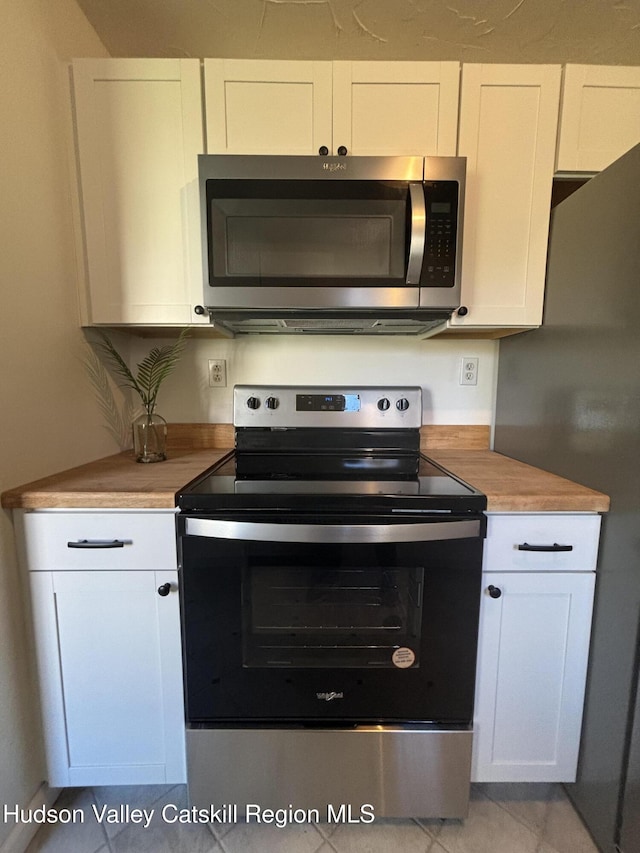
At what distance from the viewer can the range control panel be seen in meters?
1.45

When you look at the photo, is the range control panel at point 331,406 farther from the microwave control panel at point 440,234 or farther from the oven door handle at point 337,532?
the oven door handle at point 337,532

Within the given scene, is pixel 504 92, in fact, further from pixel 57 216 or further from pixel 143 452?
pixel 143 452

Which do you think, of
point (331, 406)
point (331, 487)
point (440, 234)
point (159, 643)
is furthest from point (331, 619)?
point (440, 234)

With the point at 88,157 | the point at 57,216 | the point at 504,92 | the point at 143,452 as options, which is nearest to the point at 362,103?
the point at 504,92

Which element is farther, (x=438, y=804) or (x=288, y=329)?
(x=288, y=329)

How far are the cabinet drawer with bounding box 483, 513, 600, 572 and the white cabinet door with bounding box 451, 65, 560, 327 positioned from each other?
63cm

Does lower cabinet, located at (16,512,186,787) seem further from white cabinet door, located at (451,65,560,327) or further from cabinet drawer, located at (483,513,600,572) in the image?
white cabinet door, located at (451,65,560,327)

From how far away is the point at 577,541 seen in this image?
3.25ft

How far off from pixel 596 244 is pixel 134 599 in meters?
1.54

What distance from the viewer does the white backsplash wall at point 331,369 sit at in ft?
5.12

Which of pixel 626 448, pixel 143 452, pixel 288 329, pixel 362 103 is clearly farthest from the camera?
pixel 288 329

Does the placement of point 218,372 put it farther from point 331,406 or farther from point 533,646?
point 533,646

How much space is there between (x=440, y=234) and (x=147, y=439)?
1158mm

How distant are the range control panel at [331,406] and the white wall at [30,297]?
586mm
